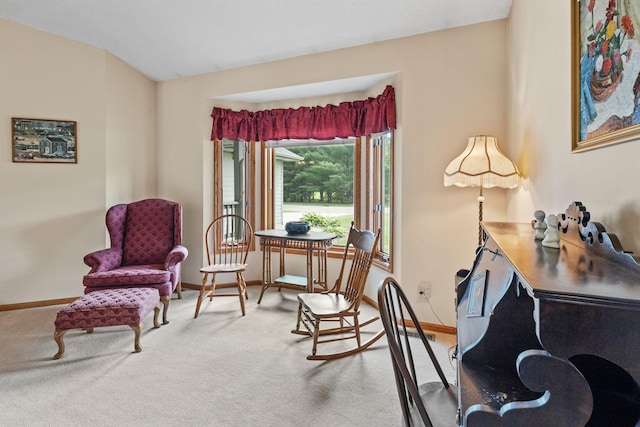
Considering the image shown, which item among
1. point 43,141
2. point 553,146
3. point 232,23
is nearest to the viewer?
point 553,146

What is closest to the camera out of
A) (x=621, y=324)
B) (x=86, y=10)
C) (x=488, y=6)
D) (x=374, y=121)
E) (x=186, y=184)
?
(x=621, y=324)

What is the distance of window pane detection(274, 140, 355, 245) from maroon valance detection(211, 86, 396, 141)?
0.83ft

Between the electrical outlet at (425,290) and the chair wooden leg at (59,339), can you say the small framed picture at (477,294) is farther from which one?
the chair wooden leg at (59,339)

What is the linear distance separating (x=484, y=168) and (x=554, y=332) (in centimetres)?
196

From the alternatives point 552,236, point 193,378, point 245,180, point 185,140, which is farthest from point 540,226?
point 185,140

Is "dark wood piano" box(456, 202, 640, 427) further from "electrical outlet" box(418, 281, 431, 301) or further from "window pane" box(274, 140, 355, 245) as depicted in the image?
"window pane" box(274, 140, 355, 245)

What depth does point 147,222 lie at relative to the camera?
3.95 metres

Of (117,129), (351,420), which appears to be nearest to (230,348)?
(351,420)

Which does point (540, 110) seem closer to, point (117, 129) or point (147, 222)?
A: point (147, 222)

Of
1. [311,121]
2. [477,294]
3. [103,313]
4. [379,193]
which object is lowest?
[103,313]

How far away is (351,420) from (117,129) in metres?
3.99

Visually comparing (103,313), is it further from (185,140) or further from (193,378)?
(185,140)

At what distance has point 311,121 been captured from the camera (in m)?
4.01

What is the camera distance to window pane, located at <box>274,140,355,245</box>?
4234 mm
